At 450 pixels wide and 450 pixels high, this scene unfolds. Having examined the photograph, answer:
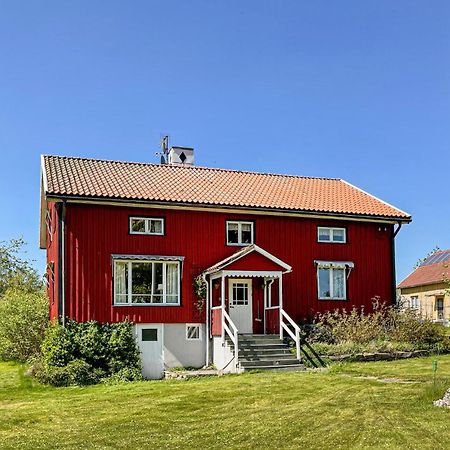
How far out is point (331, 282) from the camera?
26.9 m

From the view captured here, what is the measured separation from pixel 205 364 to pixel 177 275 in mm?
3329

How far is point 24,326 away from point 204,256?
300 inches

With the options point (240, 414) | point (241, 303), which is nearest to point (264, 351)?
point (241, 303)

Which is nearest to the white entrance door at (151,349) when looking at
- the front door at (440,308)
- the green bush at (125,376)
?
the green bush at (125,376)

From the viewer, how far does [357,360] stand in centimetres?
2250

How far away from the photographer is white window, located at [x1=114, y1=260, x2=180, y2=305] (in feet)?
76.9

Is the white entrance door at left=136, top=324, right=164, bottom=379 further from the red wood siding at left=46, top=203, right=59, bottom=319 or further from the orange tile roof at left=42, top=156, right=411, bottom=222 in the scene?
the orange tile roof at left=42, top=156, right=411, bottom=222

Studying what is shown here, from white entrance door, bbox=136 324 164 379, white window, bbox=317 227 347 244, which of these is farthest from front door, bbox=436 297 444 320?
white entrance door, bbox=136 324 164 379

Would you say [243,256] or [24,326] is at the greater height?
[243,256]

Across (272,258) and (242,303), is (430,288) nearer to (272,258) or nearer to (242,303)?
(242,303)

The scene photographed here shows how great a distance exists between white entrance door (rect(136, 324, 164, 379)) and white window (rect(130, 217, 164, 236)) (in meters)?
3.33

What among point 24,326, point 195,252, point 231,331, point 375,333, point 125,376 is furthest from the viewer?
point 24,326

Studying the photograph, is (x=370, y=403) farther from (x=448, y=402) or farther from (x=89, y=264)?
(x=89, y=264)

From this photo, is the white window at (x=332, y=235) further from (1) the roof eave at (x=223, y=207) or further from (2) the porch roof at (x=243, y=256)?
(2) the porch roof at (x=243, y=256)
